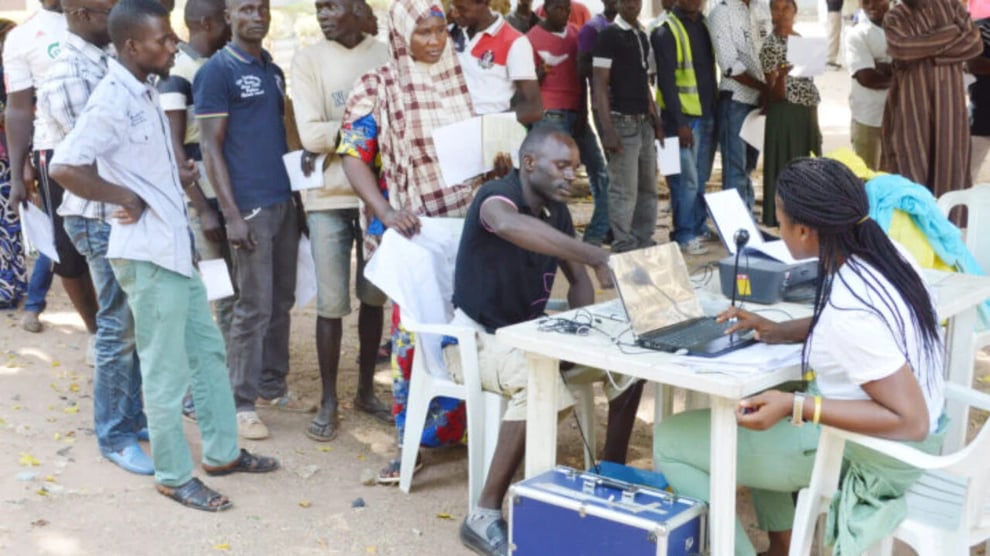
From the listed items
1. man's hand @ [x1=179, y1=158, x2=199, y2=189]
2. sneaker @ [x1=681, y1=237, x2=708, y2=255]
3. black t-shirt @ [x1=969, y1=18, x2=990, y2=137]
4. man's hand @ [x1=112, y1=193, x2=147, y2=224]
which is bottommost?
sneaker @ [x1=681, y1=237, x2=708, y2=255]

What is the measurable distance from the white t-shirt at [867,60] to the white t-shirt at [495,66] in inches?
132

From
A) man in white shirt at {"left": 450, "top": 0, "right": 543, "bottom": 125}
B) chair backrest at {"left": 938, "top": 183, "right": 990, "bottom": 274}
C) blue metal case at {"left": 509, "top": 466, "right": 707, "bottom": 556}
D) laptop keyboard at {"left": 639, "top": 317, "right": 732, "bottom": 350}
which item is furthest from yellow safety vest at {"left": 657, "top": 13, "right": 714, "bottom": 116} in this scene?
blue metal case at {"left": 509, "top": 466, "right": 707, "bottom": 556}

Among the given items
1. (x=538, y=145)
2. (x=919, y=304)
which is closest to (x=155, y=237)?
(x=538, y=145)

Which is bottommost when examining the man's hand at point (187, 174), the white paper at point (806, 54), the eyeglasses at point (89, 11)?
the man's hand at point (187, 174)

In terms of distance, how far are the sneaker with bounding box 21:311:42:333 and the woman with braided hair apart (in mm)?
4743

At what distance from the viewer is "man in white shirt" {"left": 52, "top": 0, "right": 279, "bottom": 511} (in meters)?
3.83

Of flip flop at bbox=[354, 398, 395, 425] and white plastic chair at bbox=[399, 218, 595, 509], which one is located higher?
white plastic chair at bbox=[399, 218, 595, 509]

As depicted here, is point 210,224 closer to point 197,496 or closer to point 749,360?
point 197,496

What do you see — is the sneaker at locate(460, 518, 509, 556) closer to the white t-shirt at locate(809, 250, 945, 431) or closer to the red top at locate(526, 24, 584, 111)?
the white t-shirt at locate(809, 250, 945, 431)

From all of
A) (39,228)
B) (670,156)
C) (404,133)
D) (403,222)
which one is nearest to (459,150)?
(404,133)

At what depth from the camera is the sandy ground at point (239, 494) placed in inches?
160

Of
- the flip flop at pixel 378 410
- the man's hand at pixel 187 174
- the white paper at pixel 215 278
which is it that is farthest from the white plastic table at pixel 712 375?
the flip flop at pixel 378 410

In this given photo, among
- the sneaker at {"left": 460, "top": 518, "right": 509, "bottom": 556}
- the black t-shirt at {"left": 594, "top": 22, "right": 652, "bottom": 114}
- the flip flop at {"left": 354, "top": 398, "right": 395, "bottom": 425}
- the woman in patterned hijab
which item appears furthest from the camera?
the black t-shirt at {"left": 594, "top": 22, "right": 652, "bottom": 114}

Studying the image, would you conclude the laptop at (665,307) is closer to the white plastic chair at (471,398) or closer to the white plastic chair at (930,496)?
the white plastic chair at (930,496)
